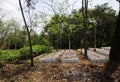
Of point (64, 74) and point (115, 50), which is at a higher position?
point (115, 50)

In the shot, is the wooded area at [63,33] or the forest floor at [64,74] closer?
the forest floor at [64,74]

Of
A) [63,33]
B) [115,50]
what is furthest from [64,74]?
[63,33]

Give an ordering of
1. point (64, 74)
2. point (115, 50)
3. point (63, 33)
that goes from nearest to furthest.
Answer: point (64, 74) < point (115, 50) < point (63, 33)

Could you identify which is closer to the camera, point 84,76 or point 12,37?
point 84,76

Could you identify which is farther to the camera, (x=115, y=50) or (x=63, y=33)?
(x=63, y=33)

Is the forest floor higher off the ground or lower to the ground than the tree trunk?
lower

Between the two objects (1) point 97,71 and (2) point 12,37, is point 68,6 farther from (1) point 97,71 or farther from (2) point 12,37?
(2) point 12,37

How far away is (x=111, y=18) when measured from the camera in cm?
3153

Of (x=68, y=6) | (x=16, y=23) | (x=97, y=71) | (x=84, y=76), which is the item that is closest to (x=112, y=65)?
(x=97, y=71)

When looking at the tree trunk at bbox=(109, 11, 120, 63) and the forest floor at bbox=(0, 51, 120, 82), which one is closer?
the forest floor at bbox=(0, 51, 120, 82)

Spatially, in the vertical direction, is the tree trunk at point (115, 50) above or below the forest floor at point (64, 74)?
above

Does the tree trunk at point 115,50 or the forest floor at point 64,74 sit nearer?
the forest floor at point 64,74

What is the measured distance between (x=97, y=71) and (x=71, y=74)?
39.3 inches

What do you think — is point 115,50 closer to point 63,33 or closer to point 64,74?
point 64,74
